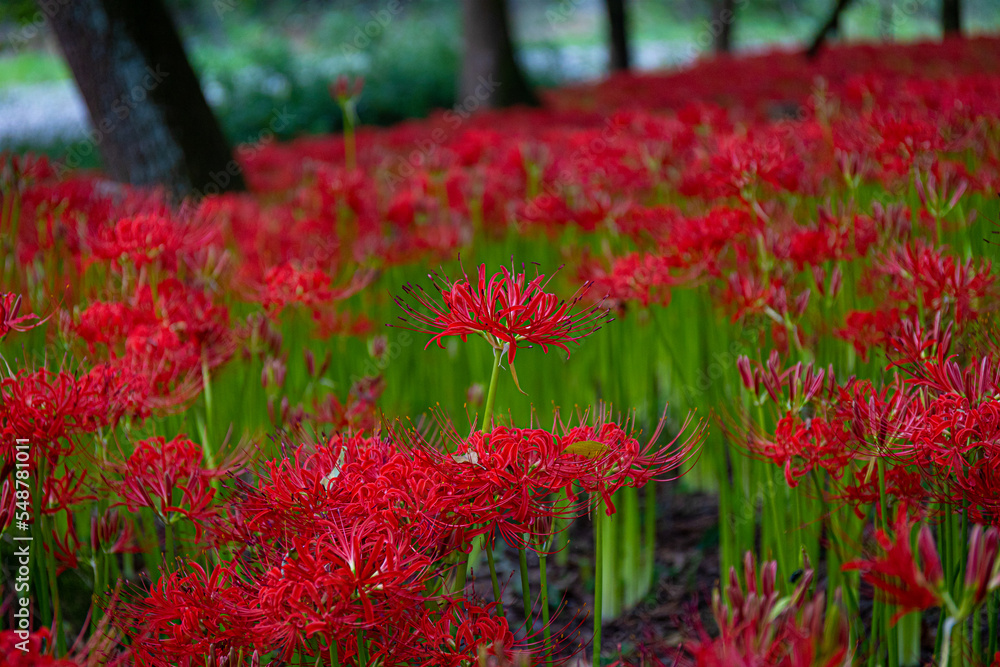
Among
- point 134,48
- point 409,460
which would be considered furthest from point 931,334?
point 134,48

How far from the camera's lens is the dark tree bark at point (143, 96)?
411 centimetres

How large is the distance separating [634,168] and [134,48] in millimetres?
2560

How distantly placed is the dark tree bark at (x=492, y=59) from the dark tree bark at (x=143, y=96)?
15.2 ft

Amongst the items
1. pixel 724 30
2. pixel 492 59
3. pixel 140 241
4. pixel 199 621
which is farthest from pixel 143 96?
pixel 724 30

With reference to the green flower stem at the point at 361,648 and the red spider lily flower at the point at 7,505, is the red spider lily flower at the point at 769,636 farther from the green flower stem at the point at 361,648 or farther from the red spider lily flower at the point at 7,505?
the red spider lily flower at the point at 7,505

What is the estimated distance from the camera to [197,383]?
1909mm

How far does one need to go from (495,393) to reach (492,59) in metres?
7.90

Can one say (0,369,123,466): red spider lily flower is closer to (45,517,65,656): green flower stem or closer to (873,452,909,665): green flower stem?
(45,517,65,656): green flower stem

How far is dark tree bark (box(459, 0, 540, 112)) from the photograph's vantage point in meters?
8.82

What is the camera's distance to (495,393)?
156 cm

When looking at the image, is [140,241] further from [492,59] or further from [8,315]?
[492,59]

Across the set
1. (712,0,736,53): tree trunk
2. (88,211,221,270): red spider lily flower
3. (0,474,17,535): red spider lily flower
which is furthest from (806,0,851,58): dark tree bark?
(0,474,17,535): red spider lily flower

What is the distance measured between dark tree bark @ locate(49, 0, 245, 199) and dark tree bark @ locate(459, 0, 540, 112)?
15.2ft

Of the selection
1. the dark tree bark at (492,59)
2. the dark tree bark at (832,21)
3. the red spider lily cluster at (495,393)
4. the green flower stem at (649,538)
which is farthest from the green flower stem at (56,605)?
the dark tree bark at (492,59)
